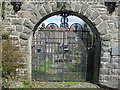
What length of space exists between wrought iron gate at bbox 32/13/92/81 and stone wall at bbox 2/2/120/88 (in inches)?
29.7

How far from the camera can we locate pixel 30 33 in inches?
214

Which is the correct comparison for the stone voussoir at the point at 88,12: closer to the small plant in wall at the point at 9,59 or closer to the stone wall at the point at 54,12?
the stone wall at the point at 54,12

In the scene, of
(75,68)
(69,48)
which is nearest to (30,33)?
(69,48)

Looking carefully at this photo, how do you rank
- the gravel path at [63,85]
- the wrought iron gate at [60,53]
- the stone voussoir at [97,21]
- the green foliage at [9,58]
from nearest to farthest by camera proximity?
1. the green foliage at [9,58]
2. the stone voussoir at [97,21]
3. the gravel path at [63,85]
4. the wrought iron gate at [60,53]

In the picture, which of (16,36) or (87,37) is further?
(87,37)

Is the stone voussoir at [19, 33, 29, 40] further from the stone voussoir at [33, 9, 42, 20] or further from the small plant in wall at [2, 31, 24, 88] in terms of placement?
the stone voussoir at [33, 9, 42, 20]

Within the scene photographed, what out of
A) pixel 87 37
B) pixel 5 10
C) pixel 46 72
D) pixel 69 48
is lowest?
pixel 46 72

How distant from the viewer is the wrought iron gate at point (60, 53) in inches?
246

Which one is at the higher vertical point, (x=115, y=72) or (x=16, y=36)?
(x=16, y=36)

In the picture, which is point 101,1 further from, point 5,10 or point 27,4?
point 5,10

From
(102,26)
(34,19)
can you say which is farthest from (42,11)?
(102,26)

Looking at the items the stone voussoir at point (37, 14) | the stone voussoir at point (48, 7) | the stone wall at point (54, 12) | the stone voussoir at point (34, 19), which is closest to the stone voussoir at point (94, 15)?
the stone wall at point (54, 12)

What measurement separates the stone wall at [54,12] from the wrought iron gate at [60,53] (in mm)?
754

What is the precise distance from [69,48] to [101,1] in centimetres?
192
